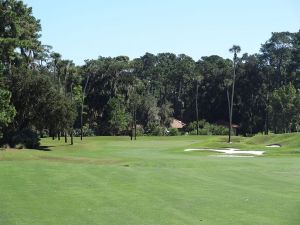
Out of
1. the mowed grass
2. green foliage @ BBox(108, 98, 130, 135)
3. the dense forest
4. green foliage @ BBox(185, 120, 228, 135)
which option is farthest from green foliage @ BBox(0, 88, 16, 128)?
green foliage @ BBox(185, 120, 228, 135)

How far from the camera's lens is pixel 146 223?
40.0 ft

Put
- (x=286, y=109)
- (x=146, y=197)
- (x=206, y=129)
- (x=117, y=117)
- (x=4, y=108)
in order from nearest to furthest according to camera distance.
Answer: (x=146, y=197)
(x=4, y=108)
(x=286, y=109)
(x=117, y=117)
(x=206, y=129)

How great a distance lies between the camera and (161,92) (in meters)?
147

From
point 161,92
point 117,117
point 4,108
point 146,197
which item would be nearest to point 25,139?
point 4,108

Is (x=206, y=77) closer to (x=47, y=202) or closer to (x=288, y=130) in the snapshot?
(x=288, y=130)

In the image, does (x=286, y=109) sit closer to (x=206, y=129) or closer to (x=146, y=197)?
(x=206, y=129)

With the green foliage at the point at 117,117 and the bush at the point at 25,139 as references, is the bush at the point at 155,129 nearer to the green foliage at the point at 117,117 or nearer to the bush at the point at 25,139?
the green foliage at the point at 117,117

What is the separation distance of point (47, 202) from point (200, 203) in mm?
4454

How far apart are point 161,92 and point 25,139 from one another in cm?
9115

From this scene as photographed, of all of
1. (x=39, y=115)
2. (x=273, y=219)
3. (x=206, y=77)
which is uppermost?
(x=206, y=77)

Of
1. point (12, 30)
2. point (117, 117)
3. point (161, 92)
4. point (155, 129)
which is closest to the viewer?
point (12, 30)

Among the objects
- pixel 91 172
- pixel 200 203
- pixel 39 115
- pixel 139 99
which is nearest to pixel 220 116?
pixel 139 99

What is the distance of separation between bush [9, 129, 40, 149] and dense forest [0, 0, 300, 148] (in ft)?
7.13

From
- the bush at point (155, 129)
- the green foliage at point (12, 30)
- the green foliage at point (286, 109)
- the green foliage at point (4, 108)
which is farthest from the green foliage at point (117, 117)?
the green foliage at point (4, 108)
